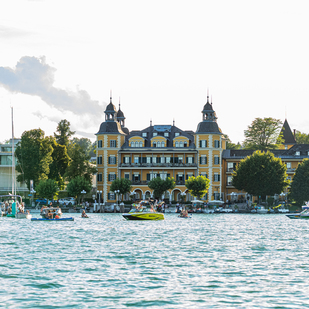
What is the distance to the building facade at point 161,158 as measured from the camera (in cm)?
10819

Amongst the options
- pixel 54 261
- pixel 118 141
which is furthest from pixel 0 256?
pixel 118 141

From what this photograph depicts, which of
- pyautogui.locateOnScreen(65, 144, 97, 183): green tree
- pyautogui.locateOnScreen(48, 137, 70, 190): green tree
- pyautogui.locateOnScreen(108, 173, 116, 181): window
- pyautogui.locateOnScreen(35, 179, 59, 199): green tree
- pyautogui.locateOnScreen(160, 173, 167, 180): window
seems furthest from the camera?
pyautogui.locateOnScreen(160, 173, 167, 180): window

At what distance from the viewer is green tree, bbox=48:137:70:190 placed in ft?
352

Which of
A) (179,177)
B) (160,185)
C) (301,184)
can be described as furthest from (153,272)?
(179,177)

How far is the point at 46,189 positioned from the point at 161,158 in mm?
23254

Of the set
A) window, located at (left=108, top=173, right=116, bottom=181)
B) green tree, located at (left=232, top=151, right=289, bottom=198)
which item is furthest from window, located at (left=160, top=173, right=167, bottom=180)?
green tree, located at (left=232, top=151, right=289, bottom=198)

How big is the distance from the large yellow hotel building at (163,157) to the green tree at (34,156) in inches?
455

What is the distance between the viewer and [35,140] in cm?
10056

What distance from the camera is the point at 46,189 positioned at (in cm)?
9644

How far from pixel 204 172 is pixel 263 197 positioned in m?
11.2

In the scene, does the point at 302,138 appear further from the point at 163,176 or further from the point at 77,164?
the point at 77,164

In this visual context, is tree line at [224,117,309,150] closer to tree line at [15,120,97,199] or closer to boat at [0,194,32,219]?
tree line at [15,120,97,199]

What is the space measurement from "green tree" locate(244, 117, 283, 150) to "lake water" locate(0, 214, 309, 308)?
76699 mm

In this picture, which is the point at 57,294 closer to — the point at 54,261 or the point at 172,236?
the point at 54,261
